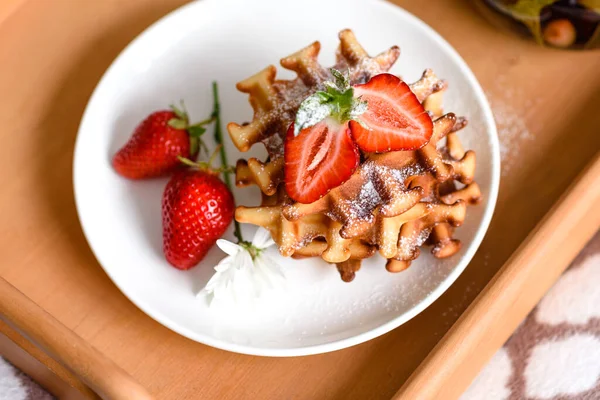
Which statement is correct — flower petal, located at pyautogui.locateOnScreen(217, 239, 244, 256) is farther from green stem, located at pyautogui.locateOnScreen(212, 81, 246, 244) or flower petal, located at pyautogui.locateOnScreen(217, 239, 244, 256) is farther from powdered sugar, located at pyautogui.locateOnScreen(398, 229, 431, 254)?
powdered sugar, located at pyautogui.locateOnScreen(398, 229, 431, 254)

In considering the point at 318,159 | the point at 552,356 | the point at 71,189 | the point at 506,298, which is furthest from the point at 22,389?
the point at 552,356

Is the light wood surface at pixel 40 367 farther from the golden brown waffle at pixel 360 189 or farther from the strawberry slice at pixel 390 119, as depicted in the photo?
the strawberry slice at pixel 390 119

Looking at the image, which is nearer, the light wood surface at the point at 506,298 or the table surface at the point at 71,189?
the light wood surface at the point at 506,298

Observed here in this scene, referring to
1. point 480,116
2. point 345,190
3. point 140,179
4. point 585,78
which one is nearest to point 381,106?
point 345,190

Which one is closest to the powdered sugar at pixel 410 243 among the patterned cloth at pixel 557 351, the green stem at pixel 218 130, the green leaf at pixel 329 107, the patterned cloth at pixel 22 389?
the green leaf at pixel 329 107

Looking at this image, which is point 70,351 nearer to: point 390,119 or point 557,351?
point 390,119

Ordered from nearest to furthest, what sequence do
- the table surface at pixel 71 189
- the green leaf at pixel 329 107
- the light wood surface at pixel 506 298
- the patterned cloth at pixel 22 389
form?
the green leaf at pixel 329 107, the light wood surface at pixel 506 298, the table surface at pixel 71 189, the patterned cloth at pixel 22 389

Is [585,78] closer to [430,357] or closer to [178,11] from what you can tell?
[430,357]

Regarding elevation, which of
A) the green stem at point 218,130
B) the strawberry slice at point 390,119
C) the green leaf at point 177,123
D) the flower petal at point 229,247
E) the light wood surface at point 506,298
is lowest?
the light wood surface at point 506,298
